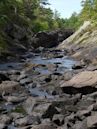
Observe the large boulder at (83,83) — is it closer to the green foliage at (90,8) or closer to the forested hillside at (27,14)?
the forested hillside at (27,14)

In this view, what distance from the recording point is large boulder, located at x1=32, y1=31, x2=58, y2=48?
3442 inches

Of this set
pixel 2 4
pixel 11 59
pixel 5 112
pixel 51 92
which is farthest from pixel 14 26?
pixel 5 112

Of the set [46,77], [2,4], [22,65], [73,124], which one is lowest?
[73,124]

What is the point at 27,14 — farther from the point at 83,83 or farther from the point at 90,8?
the point at 83,83

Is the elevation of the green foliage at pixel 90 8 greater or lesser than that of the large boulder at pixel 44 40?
greater

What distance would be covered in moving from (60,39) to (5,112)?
79242 millimetres

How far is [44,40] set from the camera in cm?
8944

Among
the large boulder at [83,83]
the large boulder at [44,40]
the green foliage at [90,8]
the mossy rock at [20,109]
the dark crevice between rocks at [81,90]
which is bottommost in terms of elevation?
the mossy rock at [20,109]

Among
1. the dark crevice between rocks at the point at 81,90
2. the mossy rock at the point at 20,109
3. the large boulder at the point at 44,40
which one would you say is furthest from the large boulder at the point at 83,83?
the large boulder at the point at 44,40

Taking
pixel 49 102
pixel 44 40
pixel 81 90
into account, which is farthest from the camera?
pixel 44 40

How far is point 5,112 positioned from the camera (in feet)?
68.7

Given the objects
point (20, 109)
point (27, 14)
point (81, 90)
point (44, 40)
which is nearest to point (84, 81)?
point (81, 90)

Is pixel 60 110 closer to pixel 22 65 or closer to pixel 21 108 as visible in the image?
pixel 21 108

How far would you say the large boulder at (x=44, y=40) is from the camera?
8744 centimetres
